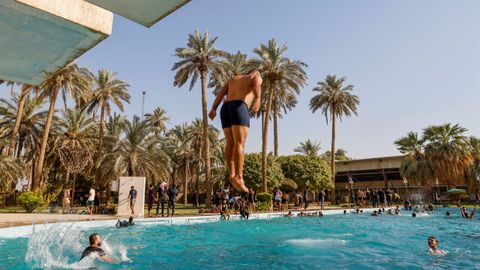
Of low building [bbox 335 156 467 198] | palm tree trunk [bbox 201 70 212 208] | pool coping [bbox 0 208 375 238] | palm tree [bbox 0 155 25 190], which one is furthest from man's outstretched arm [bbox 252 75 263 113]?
low building [bbox 335 156 467 198]

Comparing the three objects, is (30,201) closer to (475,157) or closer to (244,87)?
(244,87)

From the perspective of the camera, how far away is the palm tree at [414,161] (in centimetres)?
4319

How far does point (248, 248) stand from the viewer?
13.1 m

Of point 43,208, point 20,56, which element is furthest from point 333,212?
point 20,56

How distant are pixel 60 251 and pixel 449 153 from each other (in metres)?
45.2

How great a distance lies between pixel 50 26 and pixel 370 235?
17.5 metres

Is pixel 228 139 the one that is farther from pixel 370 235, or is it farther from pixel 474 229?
pixel 474 229

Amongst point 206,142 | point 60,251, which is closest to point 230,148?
point 60,251

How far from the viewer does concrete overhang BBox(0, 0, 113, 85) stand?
2.76 metres

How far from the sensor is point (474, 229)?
19.1 metres

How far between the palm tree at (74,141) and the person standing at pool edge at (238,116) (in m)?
37.4

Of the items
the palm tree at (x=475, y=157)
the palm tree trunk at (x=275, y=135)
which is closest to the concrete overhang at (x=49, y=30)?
the palm tree trunk at (x=275, y=135)

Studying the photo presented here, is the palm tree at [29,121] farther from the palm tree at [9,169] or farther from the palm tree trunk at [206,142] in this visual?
the palm tree trunk at [206,142]

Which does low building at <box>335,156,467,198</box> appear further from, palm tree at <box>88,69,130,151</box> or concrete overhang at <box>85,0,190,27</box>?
concrete overhang at <box>85,0,190,27</box>
